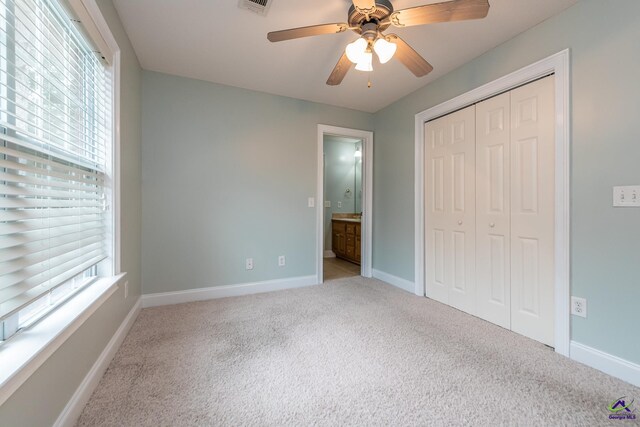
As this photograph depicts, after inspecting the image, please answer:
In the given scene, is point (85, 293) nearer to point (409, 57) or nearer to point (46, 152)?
point (46, 152)

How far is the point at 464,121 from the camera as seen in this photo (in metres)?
2.44

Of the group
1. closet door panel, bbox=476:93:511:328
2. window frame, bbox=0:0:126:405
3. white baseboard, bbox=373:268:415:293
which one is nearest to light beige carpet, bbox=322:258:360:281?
white baseboard, bbox=373:268:415:293

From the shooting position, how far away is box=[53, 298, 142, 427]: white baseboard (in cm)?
112

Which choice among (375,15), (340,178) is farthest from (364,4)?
(340,178)

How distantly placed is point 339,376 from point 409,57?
2.11 meters

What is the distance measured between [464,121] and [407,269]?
172cm

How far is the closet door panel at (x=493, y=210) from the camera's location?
2107 mm

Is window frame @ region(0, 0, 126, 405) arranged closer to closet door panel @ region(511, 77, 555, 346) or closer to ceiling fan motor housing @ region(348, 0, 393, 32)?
ceiling fan motor housing @ region(348, 0, 393, 32)

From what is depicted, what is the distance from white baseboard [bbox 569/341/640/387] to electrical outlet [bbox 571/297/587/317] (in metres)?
0.20

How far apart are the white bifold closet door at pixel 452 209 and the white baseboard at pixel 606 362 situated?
75 cm

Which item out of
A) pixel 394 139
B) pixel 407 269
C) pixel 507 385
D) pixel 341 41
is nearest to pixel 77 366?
pixel 507 385

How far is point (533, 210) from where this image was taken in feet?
6.32

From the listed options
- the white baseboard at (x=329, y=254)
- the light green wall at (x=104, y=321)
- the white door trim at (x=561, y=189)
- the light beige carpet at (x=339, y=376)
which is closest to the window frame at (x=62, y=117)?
the light green wall at (x=104, y=321)

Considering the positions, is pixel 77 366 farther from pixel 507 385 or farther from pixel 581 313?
pixel 581 313
